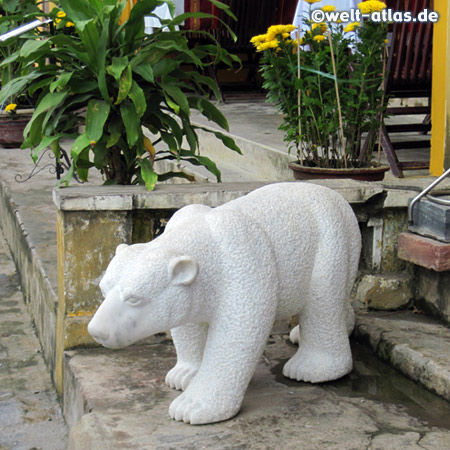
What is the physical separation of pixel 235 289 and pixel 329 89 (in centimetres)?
206

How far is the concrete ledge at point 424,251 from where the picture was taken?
3.12 meters

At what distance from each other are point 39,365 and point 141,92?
1.57m

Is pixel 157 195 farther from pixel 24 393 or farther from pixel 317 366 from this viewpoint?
pixel 24 393

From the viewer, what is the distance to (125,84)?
3477 mm

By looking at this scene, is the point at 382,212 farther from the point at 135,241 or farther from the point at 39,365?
the point at 39,365

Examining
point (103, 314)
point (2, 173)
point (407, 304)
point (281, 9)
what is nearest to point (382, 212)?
point (407, 304)

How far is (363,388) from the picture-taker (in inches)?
113

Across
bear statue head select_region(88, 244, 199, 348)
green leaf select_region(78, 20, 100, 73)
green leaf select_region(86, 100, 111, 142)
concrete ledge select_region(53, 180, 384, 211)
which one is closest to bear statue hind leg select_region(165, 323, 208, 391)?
bear statue head select_region(88, 244, 199, 348)

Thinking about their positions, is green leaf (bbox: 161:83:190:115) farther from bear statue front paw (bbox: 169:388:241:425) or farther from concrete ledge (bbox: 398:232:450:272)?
bear statue front paw (bbox: 169:388:241:425)

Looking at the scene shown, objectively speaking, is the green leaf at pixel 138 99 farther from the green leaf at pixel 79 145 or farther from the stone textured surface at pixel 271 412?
the stone textured surface at pixel 271 412

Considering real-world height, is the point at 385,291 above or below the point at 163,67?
below
